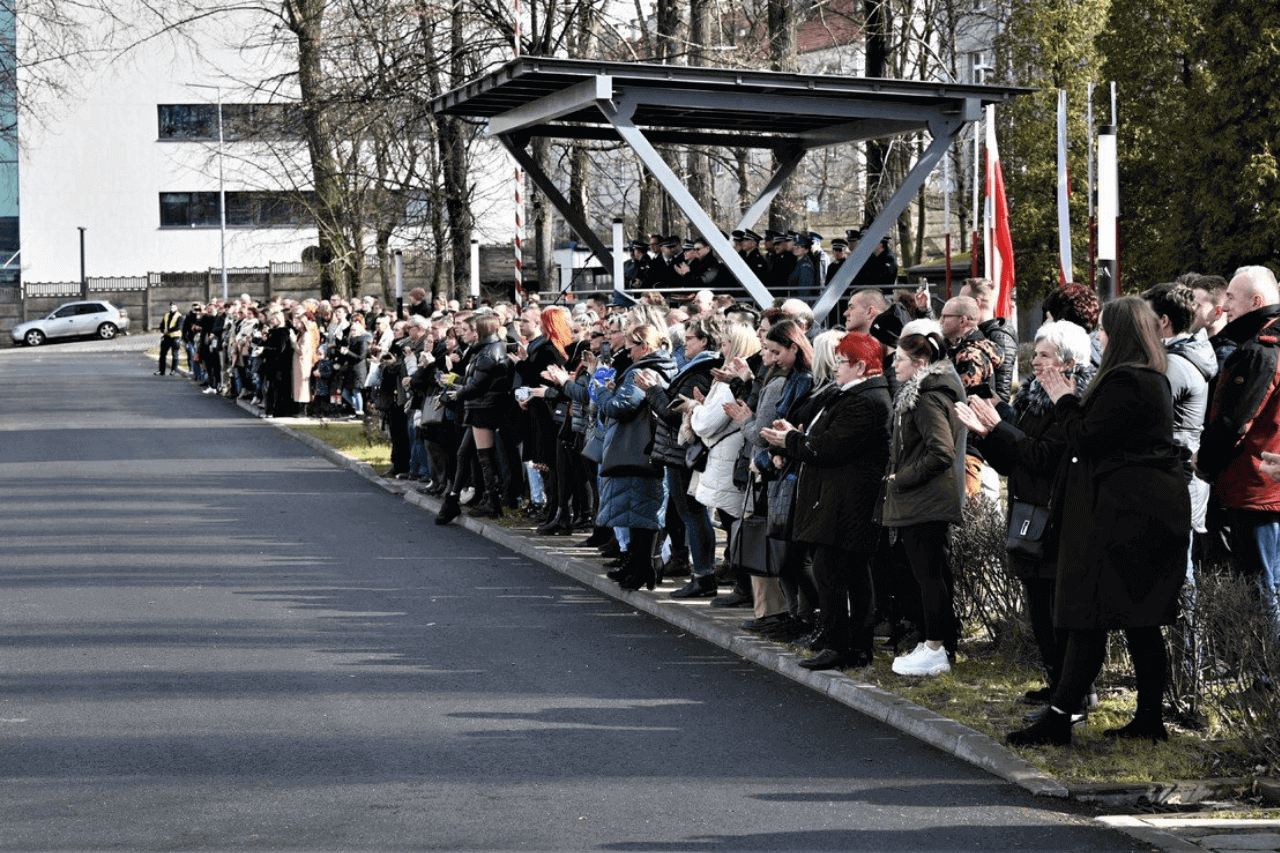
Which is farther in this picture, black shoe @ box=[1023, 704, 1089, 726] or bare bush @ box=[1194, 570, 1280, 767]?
black shoe @ box=[1023, 704, 1089, 726]

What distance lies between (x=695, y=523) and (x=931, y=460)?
11.2 ft

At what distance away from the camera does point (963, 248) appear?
170 feet

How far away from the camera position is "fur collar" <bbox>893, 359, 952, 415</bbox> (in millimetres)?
8648

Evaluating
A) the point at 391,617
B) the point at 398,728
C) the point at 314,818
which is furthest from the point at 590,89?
the point at 314,818

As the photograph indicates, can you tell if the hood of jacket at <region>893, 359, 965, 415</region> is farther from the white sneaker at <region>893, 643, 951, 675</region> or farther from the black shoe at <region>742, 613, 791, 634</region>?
the black shoe at <region>742, 613, 791, 634</region>

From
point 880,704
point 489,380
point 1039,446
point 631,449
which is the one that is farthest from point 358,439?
point 1039,446

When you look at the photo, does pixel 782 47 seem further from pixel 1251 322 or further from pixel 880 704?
pixel 880 704

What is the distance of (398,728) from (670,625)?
10.2 ft

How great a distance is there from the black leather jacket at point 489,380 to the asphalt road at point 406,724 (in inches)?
59.0

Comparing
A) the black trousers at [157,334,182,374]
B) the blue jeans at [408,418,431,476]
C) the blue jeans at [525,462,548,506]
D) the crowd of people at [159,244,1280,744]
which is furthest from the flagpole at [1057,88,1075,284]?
the black trousers at [157,334,182,374]

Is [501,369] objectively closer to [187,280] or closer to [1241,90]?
[1241,90]

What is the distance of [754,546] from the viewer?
1019cm

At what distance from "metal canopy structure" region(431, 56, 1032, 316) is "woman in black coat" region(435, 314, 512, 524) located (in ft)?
8.38

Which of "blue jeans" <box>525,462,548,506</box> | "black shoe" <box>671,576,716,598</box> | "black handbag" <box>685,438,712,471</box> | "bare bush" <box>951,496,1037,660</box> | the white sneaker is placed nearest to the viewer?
the white sneaker
